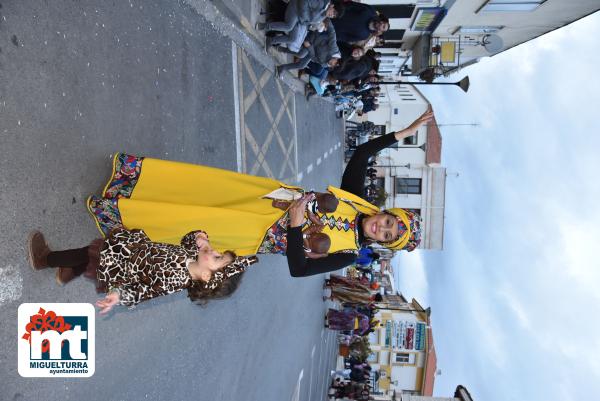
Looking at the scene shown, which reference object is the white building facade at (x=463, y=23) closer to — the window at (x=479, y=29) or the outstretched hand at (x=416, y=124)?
the window at (x=479, y=29)

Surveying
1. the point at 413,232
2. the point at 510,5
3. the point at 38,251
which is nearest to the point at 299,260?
the point at 413,232

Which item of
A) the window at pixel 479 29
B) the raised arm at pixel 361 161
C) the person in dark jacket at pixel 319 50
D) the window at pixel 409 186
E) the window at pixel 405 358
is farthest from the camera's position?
the window at pixel 409 186

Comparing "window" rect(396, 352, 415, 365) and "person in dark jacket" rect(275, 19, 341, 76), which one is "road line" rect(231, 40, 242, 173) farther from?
"window" rect(396, 352, 415, 365)

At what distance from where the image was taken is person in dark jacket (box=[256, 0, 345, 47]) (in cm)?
660

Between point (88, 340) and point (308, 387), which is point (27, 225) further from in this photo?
point (308, 387)

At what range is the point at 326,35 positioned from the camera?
305 inches

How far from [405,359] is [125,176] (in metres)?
32.0

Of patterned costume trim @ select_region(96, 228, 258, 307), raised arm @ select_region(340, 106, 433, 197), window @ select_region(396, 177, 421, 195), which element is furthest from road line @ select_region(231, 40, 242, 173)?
window @ select_region(396, 177, 421, 195)

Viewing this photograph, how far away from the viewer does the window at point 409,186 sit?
35.5 m

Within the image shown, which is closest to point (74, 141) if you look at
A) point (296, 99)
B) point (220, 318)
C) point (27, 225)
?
point (27, 225)

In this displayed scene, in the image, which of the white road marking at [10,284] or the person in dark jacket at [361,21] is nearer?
the white road marking at [10,284]

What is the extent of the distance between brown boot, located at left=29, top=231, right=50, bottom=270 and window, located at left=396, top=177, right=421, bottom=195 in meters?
33.8

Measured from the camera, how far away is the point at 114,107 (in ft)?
13.1

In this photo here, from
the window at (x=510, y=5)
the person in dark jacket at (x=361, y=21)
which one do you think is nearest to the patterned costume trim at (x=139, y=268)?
the person in dark jacket at (x=361, y=21)
